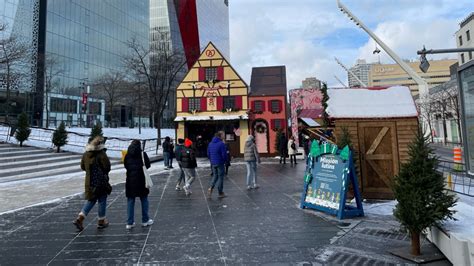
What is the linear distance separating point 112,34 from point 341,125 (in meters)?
Result: 64.5

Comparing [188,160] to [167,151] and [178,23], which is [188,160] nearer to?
[167,151]

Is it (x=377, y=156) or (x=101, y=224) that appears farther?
(x=377, y=156)

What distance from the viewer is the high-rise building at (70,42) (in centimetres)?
4306

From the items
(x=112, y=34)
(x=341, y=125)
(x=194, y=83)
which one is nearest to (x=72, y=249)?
(x=341, y=125)

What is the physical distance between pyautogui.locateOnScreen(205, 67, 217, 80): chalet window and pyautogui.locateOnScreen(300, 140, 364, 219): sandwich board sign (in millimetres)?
21427

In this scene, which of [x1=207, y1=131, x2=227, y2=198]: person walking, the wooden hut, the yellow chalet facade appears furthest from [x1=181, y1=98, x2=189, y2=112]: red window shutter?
the wooden hut

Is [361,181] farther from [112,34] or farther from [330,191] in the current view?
[112,34]

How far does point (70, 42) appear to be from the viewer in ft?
172

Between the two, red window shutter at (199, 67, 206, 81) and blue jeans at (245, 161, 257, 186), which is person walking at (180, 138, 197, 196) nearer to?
blue jeans at (245, 161, 257, 186)

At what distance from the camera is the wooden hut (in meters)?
7.67

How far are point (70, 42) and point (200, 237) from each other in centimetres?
5731

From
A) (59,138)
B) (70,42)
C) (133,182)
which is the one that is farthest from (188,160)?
(70,42)

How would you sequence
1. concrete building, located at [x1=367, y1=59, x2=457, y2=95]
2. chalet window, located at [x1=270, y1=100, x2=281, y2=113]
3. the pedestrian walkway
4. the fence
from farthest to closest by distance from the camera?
concrete building, located at [x1=367, y1=59, x2=457, y2=95] → chalet window, located at [x1=270, y1=100, x2=281, y2=113] → the fence → the pedestrian walkway

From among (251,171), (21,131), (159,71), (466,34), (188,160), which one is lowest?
(251,171)
